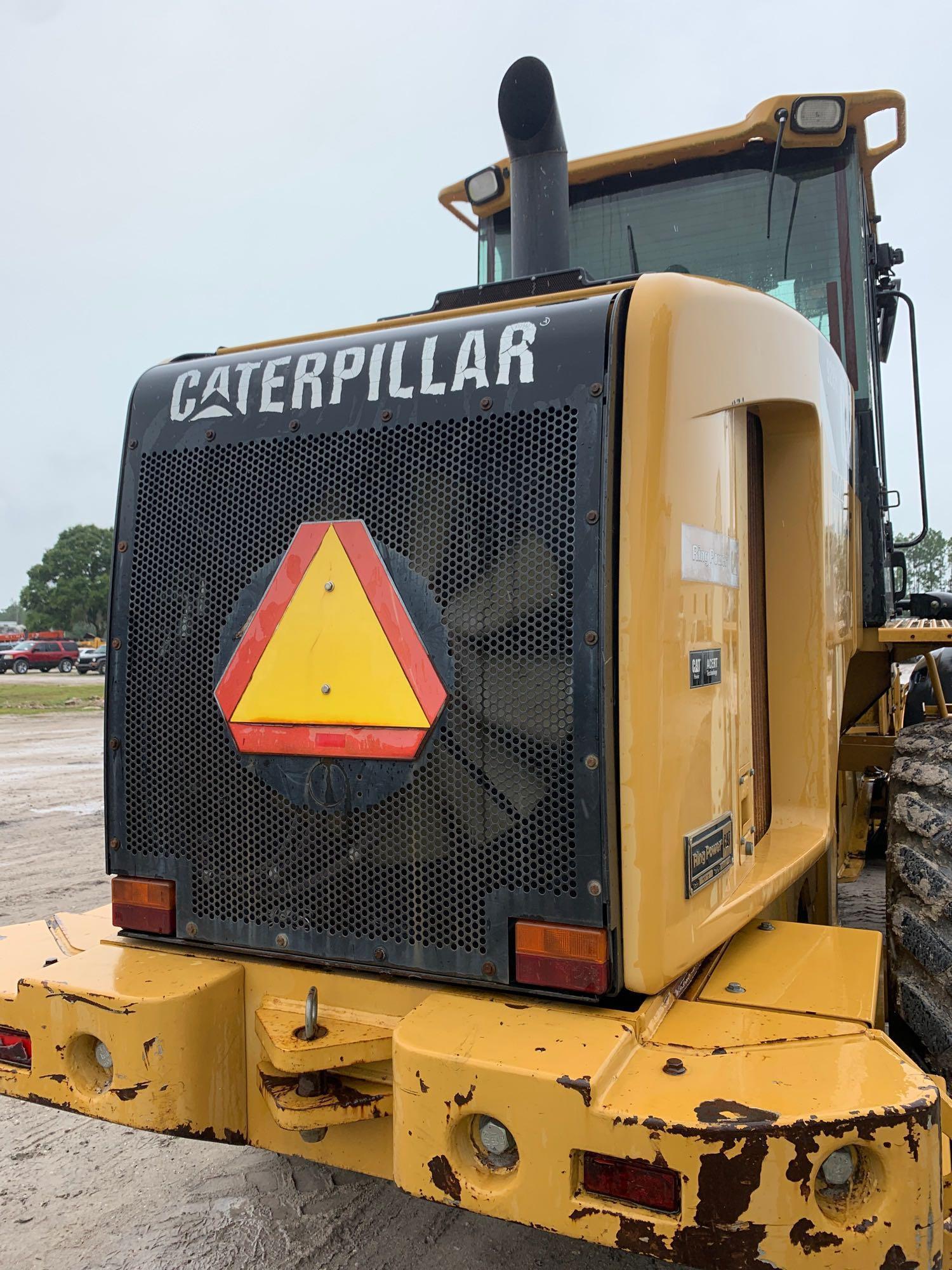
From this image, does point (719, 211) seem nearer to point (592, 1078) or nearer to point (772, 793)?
point (772, 793)

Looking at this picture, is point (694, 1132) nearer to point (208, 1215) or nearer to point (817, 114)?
point (208, 1215)

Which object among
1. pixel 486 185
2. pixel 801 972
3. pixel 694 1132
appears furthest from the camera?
pixel 486 185

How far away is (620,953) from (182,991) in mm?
942

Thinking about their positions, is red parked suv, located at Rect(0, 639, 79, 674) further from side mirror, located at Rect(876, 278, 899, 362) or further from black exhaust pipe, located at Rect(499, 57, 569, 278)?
black exhaust pipe, located at Rect(499, 57, 569, 278)

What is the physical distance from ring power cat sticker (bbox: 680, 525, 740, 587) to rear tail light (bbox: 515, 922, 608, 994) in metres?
0.73

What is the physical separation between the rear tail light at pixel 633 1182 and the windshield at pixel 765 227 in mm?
2811

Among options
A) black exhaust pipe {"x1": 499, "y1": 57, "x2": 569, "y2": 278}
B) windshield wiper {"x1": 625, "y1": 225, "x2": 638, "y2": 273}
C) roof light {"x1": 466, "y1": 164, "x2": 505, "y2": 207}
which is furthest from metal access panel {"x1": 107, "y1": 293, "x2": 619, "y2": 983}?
roof light {"x1": 466, "y1": 164, "x2": 505, "y2": 207}

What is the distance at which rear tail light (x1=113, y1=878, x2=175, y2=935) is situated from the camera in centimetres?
242

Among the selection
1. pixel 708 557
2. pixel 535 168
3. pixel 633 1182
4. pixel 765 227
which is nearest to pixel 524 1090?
pixel 633 1182

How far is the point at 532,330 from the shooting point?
211 centimetres

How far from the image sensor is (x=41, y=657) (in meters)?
43.5

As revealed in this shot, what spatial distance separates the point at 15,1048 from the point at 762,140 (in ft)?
12.0

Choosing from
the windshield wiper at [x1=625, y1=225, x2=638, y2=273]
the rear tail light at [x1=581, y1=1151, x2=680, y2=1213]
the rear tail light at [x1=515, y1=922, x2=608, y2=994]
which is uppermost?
the windshield wiper at [x1=625, y1=225, x2=638, y2=273]

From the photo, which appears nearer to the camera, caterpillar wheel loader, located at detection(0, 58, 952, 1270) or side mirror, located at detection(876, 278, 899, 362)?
caterpillar wheel loader, located at detection(0, 58, 952, 1270)
